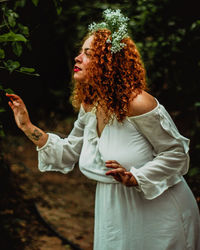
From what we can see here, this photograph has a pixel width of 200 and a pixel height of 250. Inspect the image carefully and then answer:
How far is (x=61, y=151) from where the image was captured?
2.12 m

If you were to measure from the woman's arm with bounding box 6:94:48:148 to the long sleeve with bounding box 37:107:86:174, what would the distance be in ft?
0.17

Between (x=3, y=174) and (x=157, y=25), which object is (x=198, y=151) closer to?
(x=157, y=25)

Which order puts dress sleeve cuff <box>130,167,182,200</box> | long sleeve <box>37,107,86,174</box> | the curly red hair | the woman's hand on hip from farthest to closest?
1. long sleeve <box>37,107,86,174</box>
2. the curly red hair
3. dress sleeve cuff <box>130,167,182,200</box>
4. the woman's hand on hip

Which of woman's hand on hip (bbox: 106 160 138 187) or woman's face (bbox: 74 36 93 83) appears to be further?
woman's face (bbox: 74 36 93 83)

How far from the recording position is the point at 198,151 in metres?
3.58

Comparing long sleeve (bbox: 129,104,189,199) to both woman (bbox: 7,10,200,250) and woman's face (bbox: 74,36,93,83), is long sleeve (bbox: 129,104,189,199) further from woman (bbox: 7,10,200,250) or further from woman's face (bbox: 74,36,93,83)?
woman's face (bbox: 74,36,93,83)

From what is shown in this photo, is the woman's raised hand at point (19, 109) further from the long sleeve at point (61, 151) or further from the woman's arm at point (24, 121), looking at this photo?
the long sleeve at point (61, 151)

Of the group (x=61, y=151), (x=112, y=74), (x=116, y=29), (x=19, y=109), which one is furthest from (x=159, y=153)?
(x=19, y=109)

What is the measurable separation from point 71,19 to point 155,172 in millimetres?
5242

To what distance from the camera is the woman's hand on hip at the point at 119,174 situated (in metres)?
1.61

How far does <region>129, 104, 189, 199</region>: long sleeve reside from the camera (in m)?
1.73

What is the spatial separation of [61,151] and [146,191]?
0.65 m

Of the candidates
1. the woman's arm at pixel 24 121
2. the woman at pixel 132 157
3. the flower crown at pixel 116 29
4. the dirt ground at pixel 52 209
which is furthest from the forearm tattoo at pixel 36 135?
the dirt ground at pixel 52 209

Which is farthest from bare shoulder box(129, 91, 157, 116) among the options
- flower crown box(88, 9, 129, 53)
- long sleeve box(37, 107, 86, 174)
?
long sleeve box(37, 107, 86, 174)
